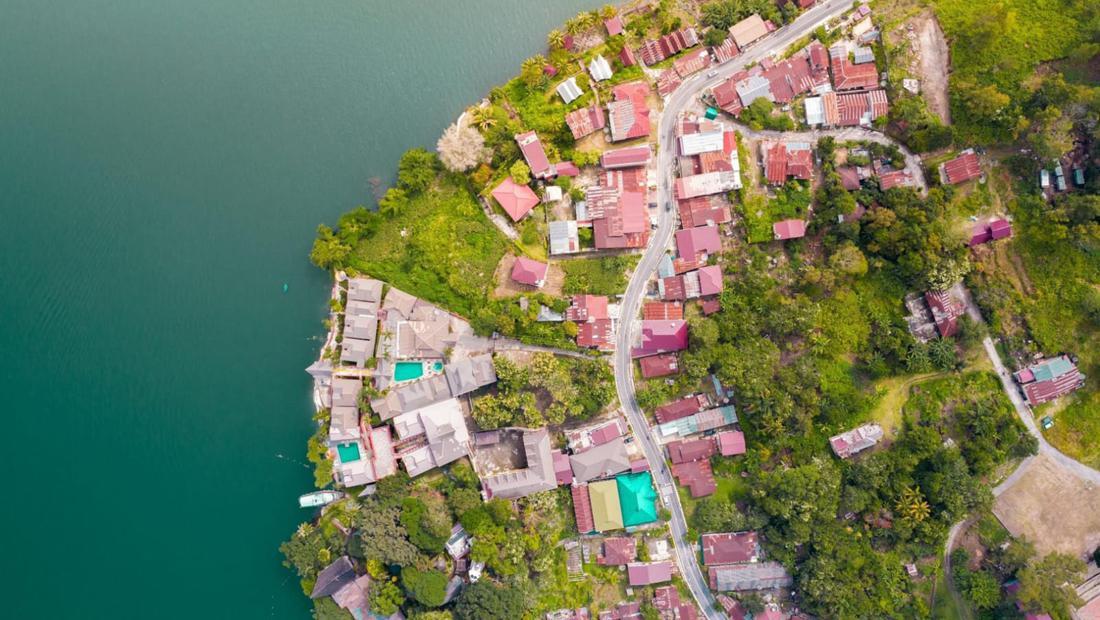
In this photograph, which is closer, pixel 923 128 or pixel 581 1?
pixel 923 128

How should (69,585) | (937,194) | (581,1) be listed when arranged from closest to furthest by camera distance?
(937,194) < (69,585) < (581,1)

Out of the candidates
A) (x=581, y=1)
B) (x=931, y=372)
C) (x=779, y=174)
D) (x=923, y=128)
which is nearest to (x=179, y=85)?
(x=581, y=1)

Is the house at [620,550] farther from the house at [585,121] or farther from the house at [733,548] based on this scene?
the house at [585,121]

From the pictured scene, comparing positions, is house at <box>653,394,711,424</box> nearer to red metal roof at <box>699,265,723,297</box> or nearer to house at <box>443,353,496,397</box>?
red metal roof at <box>699,265,723,297</box>

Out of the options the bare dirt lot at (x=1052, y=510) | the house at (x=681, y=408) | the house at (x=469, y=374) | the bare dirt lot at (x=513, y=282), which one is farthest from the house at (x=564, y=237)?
the bare dirt lot at (x=1052, y=510)

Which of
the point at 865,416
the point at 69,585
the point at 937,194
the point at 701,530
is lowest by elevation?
the point at 701,530

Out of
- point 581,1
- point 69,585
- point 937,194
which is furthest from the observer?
point 581,1

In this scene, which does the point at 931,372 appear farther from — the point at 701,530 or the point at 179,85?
the point at 179,85

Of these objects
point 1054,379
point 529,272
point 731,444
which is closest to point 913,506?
point 731,444
